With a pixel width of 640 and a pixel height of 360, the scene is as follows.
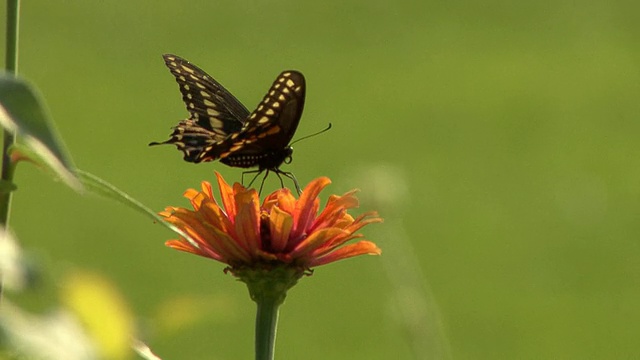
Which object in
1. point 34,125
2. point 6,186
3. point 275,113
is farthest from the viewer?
point 275,113

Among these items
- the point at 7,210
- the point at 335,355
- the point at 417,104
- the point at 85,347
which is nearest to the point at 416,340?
the point at 7,210

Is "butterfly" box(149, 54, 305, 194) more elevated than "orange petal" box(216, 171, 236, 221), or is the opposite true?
"butterfly" box(149, 54, 305, 194)

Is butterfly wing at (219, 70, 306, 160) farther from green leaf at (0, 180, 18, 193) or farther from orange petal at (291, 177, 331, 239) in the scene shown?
green leaf at (0, 180, 18, 193)

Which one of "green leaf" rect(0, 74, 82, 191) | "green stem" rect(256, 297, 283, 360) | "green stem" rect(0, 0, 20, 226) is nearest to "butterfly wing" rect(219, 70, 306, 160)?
"green stem" rect(256, 297, 283, 360)

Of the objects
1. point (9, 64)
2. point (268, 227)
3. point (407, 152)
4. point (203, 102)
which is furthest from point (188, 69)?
point (407, 152)

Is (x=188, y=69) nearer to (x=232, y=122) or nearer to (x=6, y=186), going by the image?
(x=232, y=122)

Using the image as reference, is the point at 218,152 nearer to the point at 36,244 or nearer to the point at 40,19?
the point at 36,244

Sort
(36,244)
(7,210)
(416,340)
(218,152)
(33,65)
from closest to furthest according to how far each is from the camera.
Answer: (7,210) < (218,152) < (416,340) < (36,244) < (33,65)
